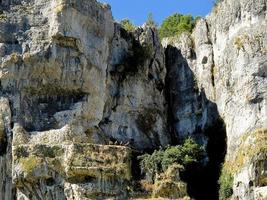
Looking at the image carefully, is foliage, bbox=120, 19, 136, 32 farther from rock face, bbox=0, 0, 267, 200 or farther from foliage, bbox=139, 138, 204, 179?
foliage, bbox=139, 138, 204, 179

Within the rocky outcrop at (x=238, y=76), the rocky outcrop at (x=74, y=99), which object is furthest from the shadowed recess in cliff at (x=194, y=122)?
the rocky outcrop at (x=74, y=99)

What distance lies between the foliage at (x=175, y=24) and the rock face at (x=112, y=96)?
6.55 meters

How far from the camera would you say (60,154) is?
115ft

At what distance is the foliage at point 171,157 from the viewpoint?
119 feet

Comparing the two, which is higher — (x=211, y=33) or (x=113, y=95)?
(x=211, y=33)

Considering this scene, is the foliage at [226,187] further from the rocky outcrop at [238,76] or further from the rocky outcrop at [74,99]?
the rocky outcrop at [74,99]

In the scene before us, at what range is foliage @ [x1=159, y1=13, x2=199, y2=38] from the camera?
51.0 metres

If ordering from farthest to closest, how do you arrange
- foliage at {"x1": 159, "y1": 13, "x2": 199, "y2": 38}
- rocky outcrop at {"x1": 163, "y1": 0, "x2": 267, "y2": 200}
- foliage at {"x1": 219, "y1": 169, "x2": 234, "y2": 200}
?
foliage at {"x1": 159, "y1": 13, "x2": 199, "y2": 38}, foliage at {"x1": 219, "y1": 169, "x2": 234, "y2": 200}, rocky outcrop at {"x1": 163, "y1": 0, "x2": 267, "y2": 200}

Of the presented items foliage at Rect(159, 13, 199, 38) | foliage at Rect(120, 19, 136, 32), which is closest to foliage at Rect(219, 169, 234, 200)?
foliage at Rect(120, 19, 136, 32)

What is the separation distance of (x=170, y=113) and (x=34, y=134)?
8881 mm

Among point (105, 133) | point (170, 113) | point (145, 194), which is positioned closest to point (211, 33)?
point (170, 113)

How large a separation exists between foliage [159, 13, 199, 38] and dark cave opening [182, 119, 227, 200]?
1125cm

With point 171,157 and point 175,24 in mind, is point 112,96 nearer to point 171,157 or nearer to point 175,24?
point 171,157

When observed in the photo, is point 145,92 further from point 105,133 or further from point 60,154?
point 60,154
